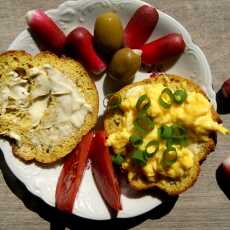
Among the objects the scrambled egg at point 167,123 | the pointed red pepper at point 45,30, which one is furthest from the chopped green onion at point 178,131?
the pointed red pepper at point 45,30

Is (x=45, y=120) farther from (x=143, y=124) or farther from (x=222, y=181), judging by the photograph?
(x=222, y=181)

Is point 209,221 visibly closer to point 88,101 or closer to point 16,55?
point 88,101

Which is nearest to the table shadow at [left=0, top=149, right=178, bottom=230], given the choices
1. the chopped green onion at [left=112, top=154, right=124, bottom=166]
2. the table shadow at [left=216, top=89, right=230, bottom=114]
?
the chopped green onion at [left=112, top=154, right=124, bottom=166]

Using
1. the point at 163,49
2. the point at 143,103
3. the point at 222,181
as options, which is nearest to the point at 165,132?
the point at 143,103

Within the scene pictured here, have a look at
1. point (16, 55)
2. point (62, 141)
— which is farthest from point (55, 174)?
point (16, 55)

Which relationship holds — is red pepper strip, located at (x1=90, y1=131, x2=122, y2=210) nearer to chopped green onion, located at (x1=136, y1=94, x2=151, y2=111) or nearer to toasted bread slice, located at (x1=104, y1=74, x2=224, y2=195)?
toasted bread slice, located at (x1=104, y1=74, x2=224, y2=195)

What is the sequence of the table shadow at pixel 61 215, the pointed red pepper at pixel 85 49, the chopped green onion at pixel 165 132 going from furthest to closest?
the table shadow at pixel 61 215 < the pointed red pepper at pixel 85 49 < the chopped green onion at pixel 165 132

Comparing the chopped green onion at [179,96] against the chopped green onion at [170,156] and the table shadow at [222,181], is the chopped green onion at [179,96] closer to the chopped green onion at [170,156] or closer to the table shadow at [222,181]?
the chopped green onion at [170,156]
